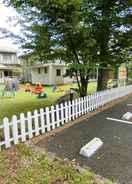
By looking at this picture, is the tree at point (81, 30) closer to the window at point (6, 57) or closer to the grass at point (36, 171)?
the grass at point (36, 171)

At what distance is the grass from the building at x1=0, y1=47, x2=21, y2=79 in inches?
1152

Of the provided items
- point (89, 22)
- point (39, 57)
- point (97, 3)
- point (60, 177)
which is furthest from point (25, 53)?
point (60, 177)

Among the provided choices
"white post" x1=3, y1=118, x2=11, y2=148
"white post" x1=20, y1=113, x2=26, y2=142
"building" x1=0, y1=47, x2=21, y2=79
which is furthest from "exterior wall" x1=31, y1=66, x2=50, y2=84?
"white post" x1=3, y1=118, x2=11, y2=148

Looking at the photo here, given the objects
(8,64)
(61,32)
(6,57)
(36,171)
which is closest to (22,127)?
(36,171)

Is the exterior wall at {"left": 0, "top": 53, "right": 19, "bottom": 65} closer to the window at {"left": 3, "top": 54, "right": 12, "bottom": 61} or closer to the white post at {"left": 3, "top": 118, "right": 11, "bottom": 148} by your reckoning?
the window at {"left": 3, "top": 54, "right": 12, "bottom": 61}

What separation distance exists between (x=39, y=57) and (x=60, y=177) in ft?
17.9

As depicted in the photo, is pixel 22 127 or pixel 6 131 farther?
pixel 22 127

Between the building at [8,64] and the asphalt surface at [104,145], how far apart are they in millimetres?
28236

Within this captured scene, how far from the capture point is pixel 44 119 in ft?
17.9

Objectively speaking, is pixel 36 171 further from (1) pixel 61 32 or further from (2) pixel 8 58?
(2) pixel 8 58

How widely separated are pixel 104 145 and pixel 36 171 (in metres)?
1.86

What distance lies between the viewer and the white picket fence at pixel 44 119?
14.6ft

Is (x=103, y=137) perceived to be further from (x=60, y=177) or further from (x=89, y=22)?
(x=89, y=22)

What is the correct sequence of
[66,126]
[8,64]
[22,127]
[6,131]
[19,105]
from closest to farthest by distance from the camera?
1. [6,131]
2. [22,127]
3. [66,126]
4. [19,105]
5. [8,64]
